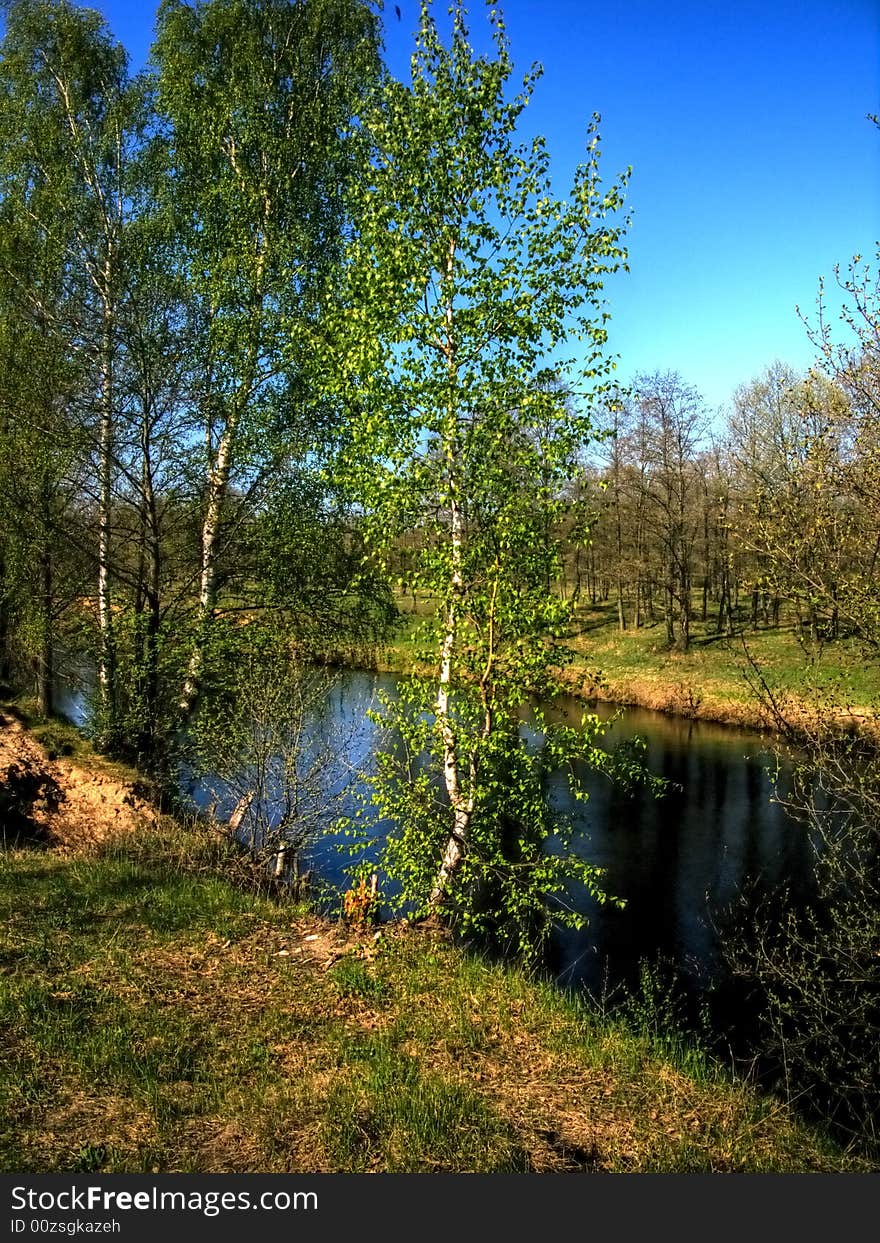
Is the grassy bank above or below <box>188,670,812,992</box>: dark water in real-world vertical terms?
above

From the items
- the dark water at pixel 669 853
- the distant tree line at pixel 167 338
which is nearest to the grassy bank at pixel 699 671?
the dark water at pixel 669 853

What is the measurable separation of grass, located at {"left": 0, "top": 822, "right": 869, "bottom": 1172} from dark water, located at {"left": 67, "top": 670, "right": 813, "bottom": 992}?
10.5ft

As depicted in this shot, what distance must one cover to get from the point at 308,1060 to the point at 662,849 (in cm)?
1393

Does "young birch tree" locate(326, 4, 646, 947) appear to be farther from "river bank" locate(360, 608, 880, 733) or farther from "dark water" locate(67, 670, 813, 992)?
"river bank" locate(360, 608, 880, 733)

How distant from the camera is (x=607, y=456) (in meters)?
42.7

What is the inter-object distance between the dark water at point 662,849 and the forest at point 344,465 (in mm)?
1055

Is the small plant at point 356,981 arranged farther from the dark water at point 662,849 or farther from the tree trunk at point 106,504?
the tree trunk at point 106,504

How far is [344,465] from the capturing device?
11922 mm

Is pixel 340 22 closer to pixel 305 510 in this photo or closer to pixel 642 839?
pixel 305 510

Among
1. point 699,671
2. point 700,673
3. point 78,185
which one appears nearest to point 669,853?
point 700,673

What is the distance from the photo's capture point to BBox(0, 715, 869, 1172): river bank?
5.94 meters

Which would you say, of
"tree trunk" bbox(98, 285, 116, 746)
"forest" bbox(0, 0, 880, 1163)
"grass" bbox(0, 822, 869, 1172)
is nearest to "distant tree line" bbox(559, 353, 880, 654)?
"forest" bbox(0, 0, 880, 1163)

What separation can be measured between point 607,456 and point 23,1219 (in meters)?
41.5

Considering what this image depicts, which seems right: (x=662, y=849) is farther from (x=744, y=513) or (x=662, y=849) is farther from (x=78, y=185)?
(x=78, y=185)
